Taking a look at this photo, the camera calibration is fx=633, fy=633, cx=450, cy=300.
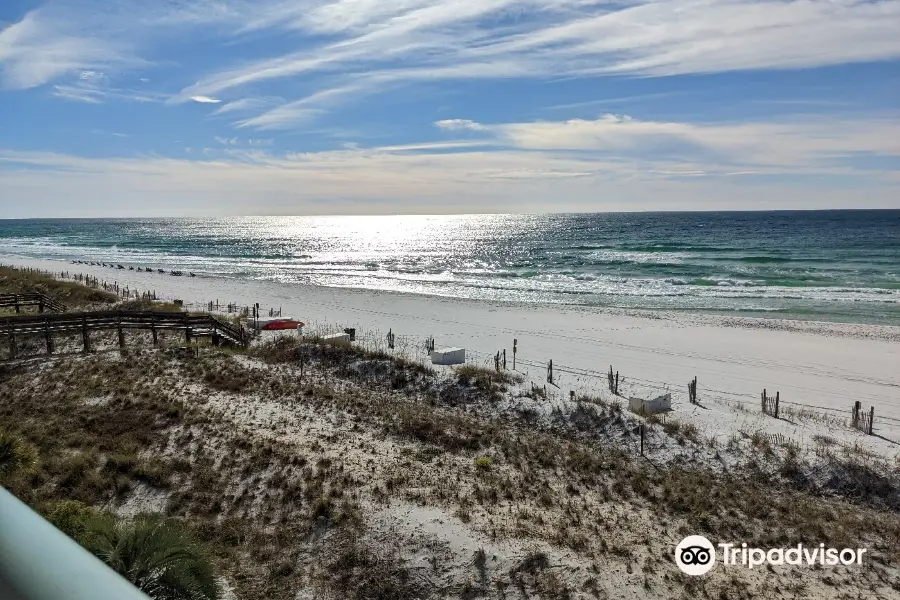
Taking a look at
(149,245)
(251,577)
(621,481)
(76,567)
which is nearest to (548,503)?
(621,481)

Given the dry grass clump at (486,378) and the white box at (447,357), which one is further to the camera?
the white box at (447,357)

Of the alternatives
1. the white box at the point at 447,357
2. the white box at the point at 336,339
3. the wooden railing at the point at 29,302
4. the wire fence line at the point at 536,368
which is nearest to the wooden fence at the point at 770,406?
the wire fence line at the point at 536,368

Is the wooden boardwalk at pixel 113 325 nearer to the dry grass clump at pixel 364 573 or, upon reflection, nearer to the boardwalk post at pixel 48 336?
the boardwalk post at pixel 48 336

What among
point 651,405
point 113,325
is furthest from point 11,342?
point 651,405

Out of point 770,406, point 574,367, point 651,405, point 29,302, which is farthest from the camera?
point 29,302

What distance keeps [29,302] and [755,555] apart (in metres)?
36.8

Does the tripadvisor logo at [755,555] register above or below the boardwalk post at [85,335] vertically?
below

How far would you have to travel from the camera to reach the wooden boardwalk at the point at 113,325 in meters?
24.2

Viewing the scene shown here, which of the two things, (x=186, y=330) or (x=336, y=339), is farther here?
(x=186, y=330)

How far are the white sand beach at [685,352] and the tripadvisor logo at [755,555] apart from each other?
610 cm

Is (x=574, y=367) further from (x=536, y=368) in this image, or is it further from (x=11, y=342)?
(x=11, y=342)

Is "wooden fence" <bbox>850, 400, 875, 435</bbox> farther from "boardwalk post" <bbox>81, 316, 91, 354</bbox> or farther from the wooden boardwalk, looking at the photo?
"boardwalk post" <bbox>81, 316, 91, 354</bbox>

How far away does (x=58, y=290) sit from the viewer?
42.7 meters

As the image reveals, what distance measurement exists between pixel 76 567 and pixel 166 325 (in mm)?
28717
